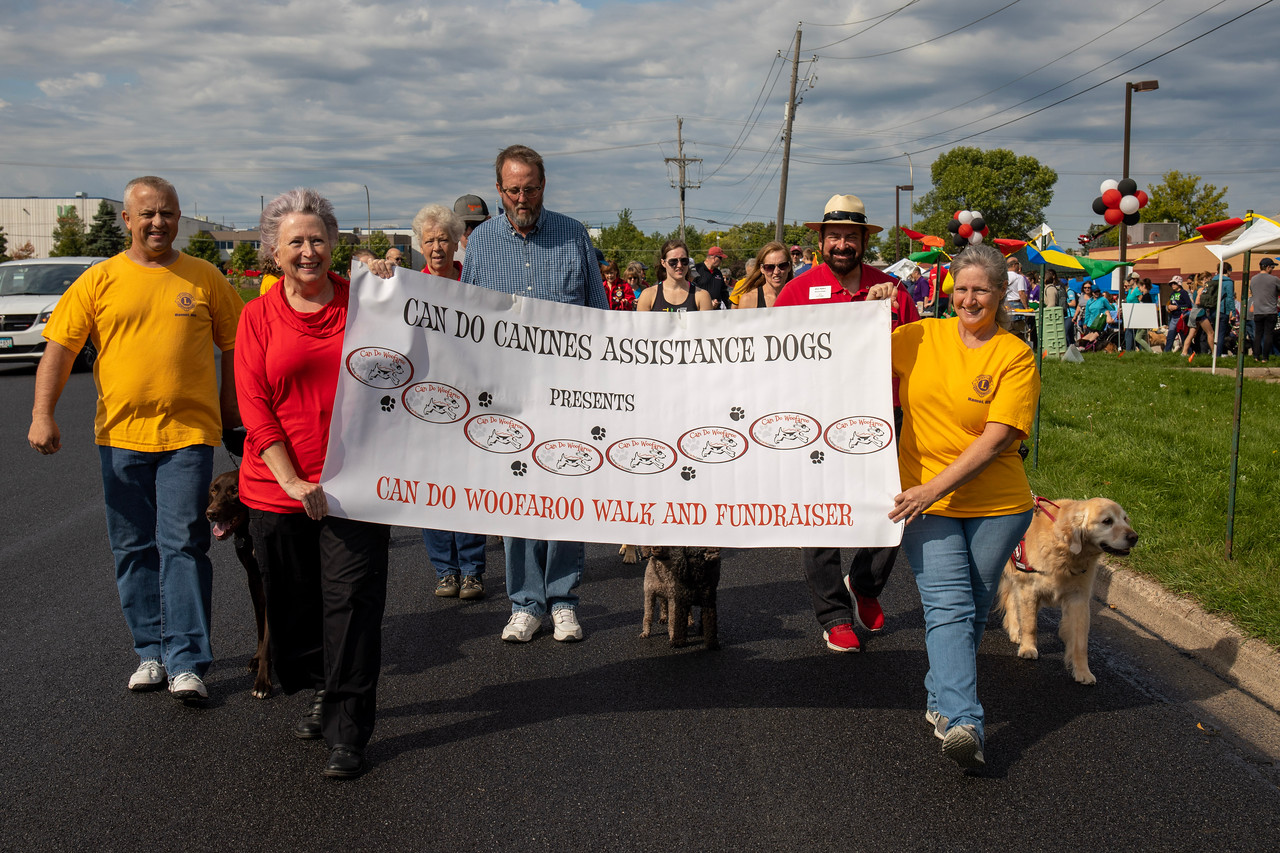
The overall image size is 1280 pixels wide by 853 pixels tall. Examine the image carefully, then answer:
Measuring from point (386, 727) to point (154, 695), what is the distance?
118cm

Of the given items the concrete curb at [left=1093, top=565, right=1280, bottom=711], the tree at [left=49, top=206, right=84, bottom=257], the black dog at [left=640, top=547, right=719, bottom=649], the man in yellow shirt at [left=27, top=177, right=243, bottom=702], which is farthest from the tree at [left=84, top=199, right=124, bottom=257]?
the concrete curb at [left=1093, top=565, right=1280, bottom=711]

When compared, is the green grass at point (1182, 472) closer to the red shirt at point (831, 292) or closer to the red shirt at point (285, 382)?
the red shirt at point (831, 292)

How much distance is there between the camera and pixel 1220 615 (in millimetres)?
5285

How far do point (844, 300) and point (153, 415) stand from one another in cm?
330

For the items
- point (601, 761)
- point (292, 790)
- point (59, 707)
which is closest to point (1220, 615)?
point (601, 761)

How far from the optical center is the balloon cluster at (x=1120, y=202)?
61.7ft

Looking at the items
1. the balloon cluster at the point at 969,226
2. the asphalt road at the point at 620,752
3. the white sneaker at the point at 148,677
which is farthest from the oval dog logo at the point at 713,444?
the balloon cluster at the point at 969,226

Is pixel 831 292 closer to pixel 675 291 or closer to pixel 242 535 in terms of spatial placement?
pixel 242 535

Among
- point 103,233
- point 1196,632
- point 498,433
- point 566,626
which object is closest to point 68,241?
point 103,233

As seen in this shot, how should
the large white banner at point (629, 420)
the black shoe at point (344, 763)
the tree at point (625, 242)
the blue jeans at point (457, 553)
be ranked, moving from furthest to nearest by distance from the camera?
the tree at point (625, 242), the blue jeans at point (457, 553), the large white banner at point (629, 420), the black shoe at point (344, 763)

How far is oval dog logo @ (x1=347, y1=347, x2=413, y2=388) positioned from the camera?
3875mm

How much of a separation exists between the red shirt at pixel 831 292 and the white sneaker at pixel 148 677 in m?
3.48

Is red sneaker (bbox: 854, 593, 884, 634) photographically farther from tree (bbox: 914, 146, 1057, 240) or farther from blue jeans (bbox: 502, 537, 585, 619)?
tree (bbox: 914, 146, 1057, 240)

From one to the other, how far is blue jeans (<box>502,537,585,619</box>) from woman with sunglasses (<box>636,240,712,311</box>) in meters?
3.00
